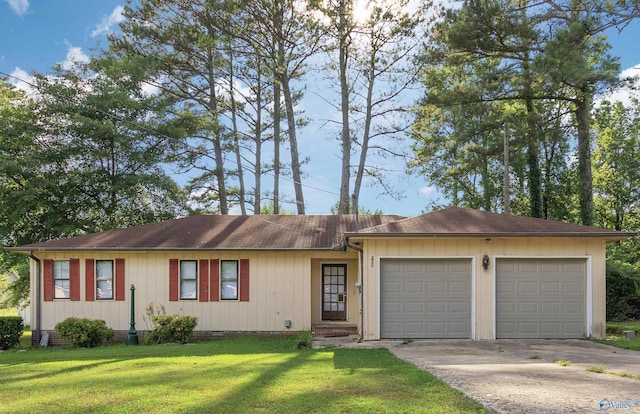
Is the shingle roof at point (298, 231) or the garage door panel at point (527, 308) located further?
the garage door panel at point (527, 308)

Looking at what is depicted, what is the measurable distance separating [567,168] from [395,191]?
10.5 m

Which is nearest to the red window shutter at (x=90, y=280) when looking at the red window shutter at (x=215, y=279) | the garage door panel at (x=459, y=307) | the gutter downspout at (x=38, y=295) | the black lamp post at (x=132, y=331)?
the gutter downspout at (x=38, y=295)

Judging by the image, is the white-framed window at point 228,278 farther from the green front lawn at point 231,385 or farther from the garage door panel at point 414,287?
the garage door panel at point 414,287

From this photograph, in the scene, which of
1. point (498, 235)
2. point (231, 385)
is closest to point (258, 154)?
point (498, 235)

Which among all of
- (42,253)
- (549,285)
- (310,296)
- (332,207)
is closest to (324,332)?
(310,296)

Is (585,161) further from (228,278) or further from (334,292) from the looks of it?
(228,278)

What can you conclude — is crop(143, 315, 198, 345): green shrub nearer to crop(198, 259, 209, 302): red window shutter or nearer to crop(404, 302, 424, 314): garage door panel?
crop(198, 259, 209, 302): red window shutter

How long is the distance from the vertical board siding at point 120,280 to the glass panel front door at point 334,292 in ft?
19.2

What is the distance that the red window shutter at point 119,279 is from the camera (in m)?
14.3

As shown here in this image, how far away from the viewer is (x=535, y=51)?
19.0 m

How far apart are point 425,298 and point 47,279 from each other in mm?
10699

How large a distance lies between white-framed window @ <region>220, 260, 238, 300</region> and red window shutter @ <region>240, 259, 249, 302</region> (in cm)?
18

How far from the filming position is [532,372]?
7152 millimetres

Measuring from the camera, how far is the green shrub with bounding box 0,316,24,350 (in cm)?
1356
